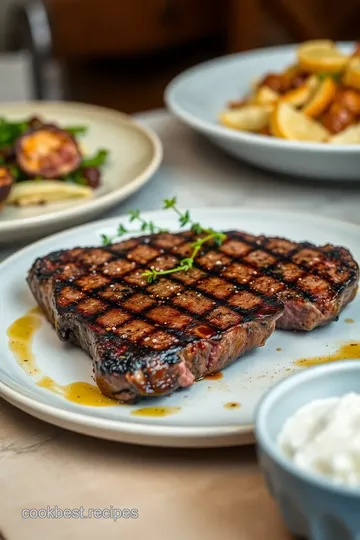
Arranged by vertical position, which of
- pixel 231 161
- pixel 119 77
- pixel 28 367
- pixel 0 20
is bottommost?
pixel 119 77

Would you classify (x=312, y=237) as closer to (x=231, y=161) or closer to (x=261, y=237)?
(x=261, y=237)

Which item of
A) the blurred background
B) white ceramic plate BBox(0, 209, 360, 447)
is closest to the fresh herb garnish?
white ceramic plate BBox(0, 209, 360, 447)

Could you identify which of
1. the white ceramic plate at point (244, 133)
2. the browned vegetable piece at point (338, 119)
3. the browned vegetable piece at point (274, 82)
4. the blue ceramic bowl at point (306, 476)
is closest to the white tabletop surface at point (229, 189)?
the white ceramic plate at point (244, 133)

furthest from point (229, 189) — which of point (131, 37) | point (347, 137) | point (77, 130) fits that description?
point (131, 37)

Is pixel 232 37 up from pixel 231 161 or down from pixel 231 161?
down

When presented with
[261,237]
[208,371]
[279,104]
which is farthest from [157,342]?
[279,104]

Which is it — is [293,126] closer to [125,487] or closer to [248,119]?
[248,119]
